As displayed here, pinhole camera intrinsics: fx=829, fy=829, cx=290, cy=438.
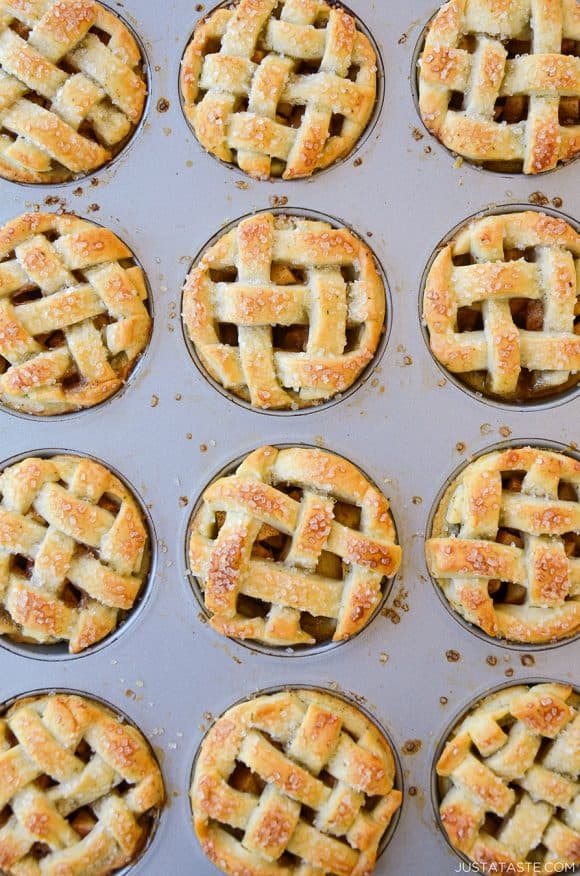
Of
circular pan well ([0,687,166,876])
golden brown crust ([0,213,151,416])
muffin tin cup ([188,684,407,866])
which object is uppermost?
golden brown crust ([0,213,151,416])

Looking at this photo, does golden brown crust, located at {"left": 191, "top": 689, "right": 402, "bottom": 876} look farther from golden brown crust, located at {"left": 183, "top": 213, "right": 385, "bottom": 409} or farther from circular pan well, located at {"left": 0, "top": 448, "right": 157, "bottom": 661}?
golden brown crust, located at {"left": 183, "top": 213, "right": 385, "bottom": 409}

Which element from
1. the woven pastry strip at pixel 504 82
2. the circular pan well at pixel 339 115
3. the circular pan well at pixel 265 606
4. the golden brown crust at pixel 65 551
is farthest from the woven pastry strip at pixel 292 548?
the woven pastry strip at pixel 504 82

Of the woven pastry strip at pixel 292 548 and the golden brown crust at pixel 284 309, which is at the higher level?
the golden brown crust at pixel 284 309

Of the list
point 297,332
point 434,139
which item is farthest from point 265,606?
point 434,139

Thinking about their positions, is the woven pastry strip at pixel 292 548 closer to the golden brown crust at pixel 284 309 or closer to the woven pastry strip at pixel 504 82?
the golden brown crust at pixel 284 309

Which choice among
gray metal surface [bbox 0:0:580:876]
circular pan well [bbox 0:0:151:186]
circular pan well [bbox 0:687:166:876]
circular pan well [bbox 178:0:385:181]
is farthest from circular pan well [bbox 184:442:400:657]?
circular pan well [bbox 0:0:151:186]

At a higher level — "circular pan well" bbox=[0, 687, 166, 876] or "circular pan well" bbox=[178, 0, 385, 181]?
"circular pan well" bbox=[178, 0, 385, 181]

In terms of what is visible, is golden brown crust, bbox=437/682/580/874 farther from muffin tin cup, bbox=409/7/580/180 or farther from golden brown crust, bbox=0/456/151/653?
muffin tin cup, bbox=409/7/580/180

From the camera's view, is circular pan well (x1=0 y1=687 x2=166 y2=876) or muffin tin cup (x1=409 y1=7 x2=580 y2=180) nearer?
circular pan well (x1=0 y1=687 x2=166 y2=876)
